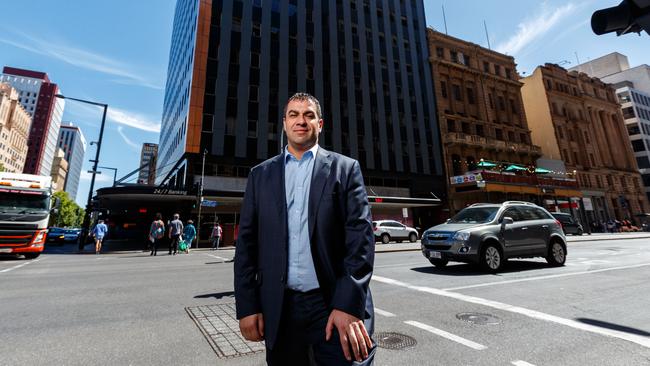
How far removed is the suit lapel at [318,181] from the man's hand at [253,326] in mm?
522

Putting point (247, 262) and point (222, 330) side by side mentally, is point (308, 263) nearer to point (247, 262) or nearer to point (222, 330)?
point (247, 262)

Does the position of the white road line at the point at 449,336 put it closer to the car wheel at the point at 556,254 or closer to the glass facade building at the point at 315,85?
the car wheel at the point at 556,254

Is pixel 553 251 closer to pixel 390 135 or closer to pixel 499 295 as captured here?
pixel 499 295

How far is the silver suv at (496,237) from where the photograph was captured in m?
7.55

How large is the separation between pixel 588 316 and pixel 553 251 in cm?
532

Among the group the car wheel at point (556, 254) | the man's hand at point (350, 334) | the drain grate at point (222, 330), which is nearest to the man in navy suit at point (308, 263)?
the man's hand at point (350, 334)

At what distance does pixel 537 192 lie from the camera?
3372 cm

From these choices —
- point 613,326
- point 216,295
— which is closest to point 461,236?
point 613,326

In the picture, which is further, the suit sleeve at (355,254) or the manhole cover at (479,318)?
the manhole cover at (479,318)

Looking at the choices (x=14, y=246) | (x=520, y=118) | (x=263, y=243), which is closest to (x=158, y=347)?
(x=263, y=243)

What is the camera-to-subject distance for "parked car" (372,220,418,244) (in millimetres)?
22453

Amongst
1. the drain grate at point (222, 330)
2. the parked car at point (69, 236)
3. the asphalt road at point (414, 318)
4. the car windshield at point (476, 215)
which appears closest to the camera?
the asphalt road at point (414, 318)

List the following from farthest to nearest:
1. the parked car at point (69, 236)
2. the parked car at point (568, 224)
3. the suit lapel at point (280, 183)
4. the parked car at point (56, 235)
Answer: the parked car at point (568, 224) < the parked car at point (69, 236) < the parked car at point (56, 235) < the suit lapel at point (280, 183)

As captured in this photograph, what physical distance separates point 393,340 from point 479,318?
1.58m
